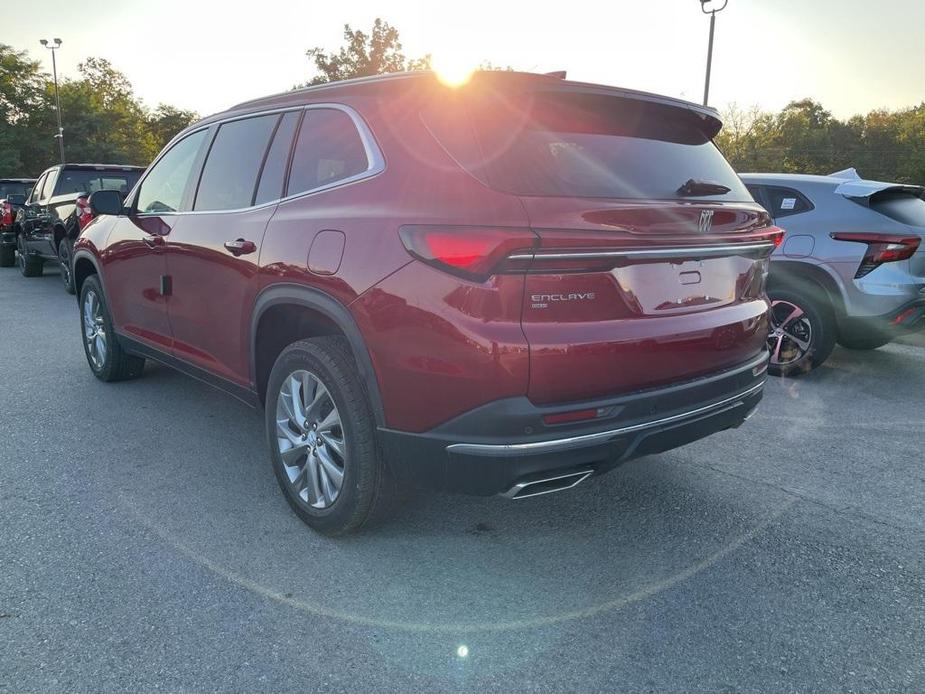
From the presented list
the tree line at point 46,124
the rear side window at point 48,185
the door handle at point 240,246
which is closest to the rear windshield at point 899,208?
the door handle at point 240,246

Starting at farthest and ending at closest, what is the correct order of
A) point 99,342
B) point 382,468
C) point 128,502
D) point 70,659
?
point 99,342, point 128,502, point 382,468, point 70,659

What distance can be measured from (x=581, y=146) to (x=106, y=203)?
322 cm

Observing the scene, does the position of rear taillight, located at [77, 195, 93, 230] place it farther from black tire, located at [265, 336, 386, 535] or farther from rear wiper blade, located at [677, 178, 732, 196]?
rear wiper blade, located at [677, 178, 732, 196]

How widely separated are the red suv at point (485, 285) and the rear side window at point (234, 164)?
0.04 metres

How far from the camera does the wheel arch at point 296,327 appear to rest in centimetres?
251

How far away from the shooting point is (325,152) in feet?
9.64

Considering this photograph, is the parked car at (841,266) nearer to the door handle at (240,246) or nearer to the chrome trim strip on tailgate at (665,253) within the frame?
the chrome trim strip on tailgate at (665,253)

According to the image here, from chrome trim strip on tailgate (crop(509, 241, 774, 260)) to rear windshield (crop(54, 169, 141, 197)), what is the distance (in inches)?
404

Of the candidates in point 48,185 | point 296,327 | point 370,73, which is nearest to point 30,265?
point 48,185

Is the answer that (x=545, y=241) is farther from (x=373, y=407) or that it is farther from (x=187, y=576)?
→ (x=187, y=576)

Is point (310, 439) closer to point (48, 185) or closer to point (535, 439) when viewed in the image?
Answer: point (535, 439)

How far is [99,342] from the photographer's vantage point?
17.2 ft

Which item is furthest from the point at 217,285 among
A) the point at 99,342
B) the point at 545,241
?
the point at 99,342

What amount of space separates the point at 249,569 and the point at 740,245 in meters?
2.31
